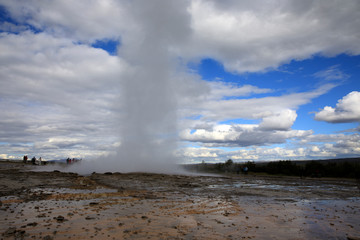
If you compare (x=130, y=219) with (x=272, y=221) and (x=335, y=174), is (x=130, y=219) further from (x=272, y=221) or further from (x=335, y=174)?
(x=335, y=174)

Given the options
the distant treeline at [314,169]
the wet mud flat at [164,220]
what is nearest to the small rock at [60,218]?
the wet mud flat at [164,220]

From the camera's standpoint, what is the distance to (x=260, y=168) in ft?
162

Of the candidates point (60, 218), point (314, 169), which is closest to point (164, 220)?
point (60, 218)

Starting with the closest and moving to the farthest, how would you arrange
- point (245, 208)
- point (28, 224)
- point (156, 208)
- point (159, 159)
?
point (28, 224), point (156, 208), point (245, 208), point (159, 159)

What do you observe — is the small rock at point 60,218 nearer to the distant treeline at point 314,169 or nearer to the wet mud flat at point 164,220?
the wet mud flat at point 164,220

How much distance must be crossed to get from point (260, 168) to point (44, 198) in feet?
148

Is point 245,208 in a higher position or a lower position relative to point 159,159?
lower

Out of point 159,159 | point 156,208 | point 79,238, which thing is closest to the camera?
point 79,238

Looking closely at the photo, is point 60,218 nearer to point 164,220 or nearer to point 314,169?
point 164,220

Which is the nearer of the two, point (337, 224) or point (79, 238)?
point (79, 238)

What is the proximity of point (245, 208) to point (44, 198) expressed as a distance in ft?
25.7

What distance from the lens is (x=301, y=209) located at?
974 cm

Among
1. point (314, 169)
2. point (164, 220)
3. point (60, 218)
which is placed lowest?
point (164, 220)

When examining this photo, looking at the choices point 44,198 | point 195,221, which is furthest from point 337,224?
point 44,198
